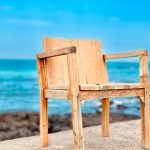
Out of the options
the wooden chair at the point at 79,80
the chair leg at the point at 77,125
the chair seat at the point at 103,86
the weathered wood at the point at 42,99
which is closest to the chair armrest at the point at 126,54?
the wooden chair at the point at 79,80

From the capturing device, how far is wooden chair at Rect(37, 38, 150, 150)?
97.0 inches

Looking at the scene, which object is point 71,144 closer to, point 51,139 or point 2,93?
point 51,139

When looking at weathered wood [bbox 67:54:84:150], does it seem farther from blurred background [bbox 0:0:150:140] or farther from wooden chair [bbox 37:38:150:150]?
blurred background [bbox 0:0:150:140]

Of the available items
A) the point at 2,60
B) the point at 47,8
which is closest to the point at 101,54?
the point at 47,8

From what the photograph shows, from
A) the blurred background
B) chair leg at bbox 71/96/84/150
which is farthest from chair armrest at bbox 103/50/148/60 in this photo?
the blurred background

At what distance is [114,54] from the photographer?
3156mm

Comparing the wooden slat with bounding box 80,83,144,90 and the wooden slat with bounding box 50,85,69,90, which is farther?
the wooden slat with bounding box 50,85,69,90

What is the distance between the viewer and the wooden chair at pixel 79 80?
246 centimetres

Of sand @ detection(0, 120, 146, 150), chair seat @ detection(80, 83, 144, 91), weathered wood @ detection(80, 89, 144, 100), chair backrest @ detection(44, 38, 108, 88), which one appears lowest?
sand @ detection(0, 120, 146, 150)

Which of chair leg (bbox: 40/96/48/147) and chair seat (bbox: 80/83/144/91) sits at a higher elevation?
chair seat (bbox: 80/83/144/91)

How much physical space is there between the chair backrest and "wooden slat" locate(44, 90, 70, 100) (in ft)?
0.23

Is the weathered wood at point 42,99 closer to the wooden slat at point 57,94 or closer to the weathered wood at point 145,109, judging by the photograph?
the wooden slat at point 57,94

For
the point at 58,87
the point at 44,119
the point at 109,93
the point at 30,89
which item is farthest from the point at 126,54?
the point at 30,89

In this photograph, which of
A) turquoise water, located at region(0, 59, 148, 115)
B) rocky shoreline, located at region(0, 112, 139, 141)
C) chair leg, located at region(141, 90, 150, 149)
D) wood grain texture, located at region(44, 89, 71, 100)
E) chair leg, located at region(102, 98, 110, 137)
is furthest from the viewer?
turquoise water, located at region(0, 59, 148, 115)
